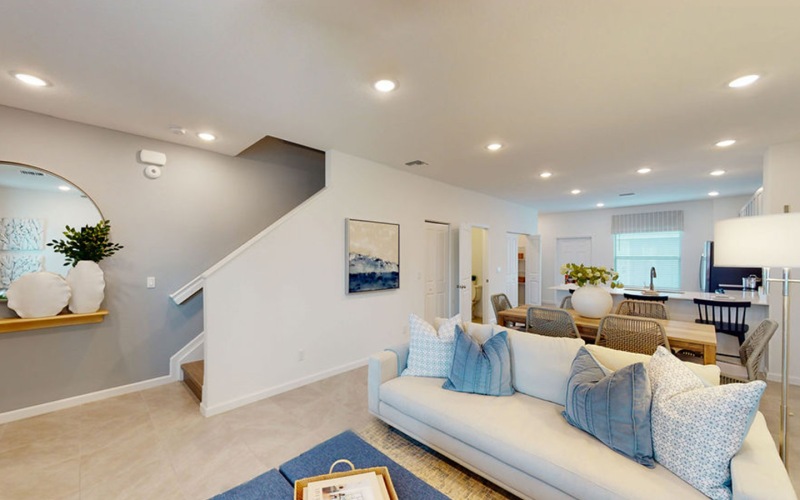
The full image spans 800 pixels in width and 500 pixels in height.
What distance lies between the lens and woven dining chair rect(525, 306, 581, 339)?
2992 millimetres

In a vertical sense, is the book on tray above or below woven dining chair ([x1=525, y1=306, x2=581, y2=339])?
below

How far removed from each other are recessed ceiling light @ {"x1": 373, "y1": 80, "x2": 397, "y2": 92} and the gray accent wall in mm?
2555

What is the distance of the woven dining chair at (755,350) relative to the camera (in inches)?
89.1

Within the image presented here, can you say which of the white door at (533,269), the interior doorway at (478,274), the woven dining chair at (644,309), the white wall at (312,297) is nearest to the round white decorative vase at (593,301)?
the woven dining chair at (644,309)

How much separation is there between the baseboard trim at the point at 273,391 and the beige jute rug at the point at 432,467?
1.17 metres

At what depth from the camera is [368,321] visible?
167 inches

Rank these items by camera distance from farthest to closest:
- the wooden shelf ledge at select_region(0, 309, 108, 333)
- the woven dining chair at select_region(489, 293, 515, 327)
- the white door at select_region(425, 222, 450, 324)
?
the white door at select_region(425, 222, 450, 324)
the woven dining chair at select_region(489, 293, 515, 327)
the wooden shelf ledge at select_region(0, 309, 108, 333)

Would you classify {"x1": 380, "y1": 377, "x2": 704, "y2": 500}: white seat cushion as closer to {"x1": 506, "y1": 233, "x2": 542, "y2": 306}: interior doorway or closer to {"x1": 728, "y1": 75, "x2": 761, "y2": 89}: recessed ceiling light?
{"x1": 728, "y1": 75, "x2": 761, "y2": 89}: recessed ceiling light

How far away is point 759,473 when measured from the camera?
124 centimetres

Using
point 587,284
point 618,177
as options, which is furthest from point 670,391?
point 618,177

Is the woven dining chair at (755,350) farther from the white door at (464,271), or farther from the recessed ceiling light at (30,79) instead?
the recessed ceiling light at (30,79)

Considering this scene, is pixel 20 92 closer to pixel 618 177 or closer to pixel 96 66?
pixel 96 66

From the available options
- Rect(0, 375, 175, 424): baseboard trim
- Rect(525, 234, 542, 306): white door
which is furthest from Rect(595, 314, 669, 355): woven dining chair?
Rect(525, 234, 542, 306): white door

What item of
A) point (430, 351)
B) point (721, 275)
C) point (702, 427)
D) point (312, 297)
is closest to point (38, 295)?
point (312, 297)
